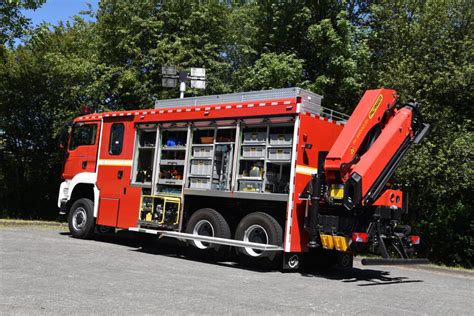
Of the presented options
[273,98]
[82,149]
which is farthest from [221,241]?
[82,149]

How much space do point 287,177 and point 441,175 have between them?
590 centimetres

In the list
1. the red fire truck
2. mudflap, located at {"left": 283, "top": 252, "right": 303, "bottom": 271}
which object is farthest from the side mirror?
mudflap, located at {"left": 283, "top": 252, "right": 303, "bottom": 271}

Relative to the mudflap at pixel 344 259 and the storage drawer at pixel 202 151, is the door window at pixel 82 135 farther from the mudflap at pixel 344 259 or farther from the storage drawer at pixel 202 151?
the mudflap at pixel 344 259

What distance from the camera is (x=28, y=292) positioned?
6473mm

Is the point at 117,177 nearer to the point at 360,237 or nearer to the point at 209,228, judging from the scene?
the point at 209,228

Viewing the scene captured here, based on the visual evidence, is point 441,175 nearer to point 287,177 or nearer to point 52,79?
point 287,177

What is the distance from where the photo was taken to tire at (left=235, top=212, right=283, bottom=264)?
9.58m

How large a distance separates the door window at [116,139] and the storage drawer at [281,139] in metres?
4.34

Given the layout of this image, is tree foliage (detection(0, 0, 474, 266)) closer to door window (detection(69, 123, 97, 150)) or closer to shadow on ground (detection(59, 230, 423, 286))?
door window (detection(69, 123, 97, 150))

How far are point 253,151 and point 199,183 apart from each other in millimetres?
1475

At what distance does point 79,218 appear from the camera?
45.0 feet

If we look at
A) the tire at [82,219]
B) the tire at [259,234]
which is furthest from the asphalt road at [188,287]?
the tire at [82,219]

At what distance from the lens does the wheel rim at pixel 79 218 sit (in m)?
13.5

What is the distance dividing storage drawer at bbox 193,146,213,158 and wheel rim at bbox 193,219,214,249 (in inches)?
53.4
